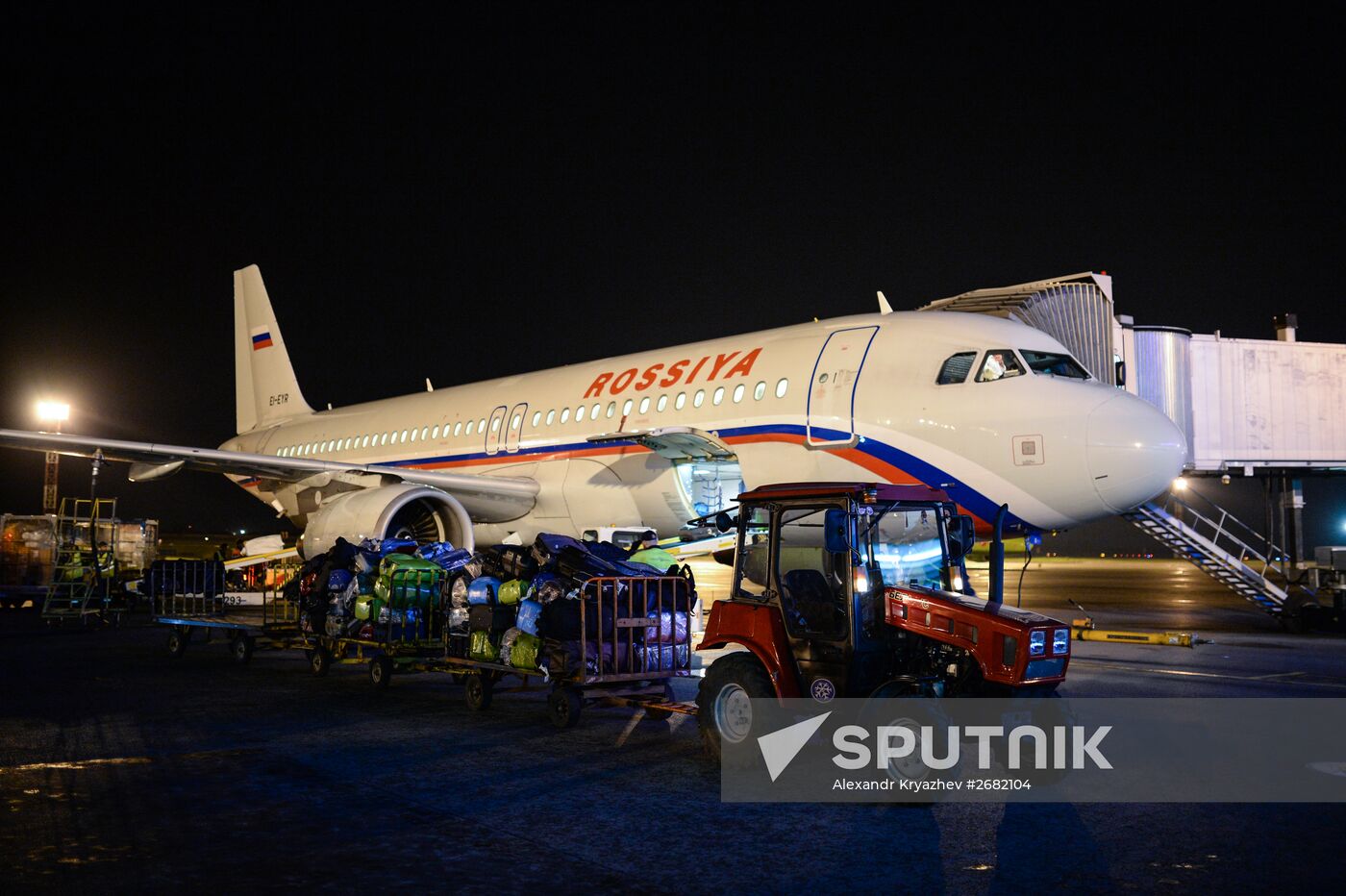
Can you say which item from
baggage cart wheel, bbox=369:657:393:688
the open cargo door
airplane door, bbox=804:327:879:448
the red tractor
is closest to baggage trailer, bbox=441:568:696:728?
the red tractor

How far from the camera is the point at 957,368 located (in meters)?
11.9

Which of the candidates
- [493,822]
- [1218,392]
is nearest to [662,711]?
[493,822]

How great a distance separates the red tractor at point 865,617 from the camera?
256 inches

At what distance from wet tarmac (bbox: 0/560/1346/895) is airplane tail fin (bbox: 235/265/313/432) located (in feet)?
62.5

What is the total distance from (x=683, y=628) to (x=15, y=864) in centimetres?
551

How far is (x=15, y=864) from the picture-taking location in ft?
16.9

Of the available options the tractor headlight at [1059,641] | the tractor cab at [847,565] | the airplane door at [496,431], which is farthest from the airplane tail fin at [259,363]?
the tractor headlight at [1059,641]

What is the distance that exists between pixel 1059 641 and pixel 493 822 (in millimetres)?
3453

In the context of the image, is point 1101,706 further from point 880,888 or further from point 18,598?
Answer: point 18,598

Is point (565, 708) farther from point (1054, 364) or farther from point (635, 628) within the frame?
point (1054, 364)

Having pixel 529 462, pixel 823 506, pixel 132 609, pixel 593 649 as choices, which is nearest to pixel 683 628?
pixel 593 649

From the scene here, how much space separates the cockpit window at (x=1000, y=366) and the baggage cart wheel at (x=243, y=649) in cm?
948

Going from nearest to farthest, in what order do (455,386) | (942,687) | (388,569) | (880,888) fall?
(880,888)
(942,687)
(388,569)
(455,386)

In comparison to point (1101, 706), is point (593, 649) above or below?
above
